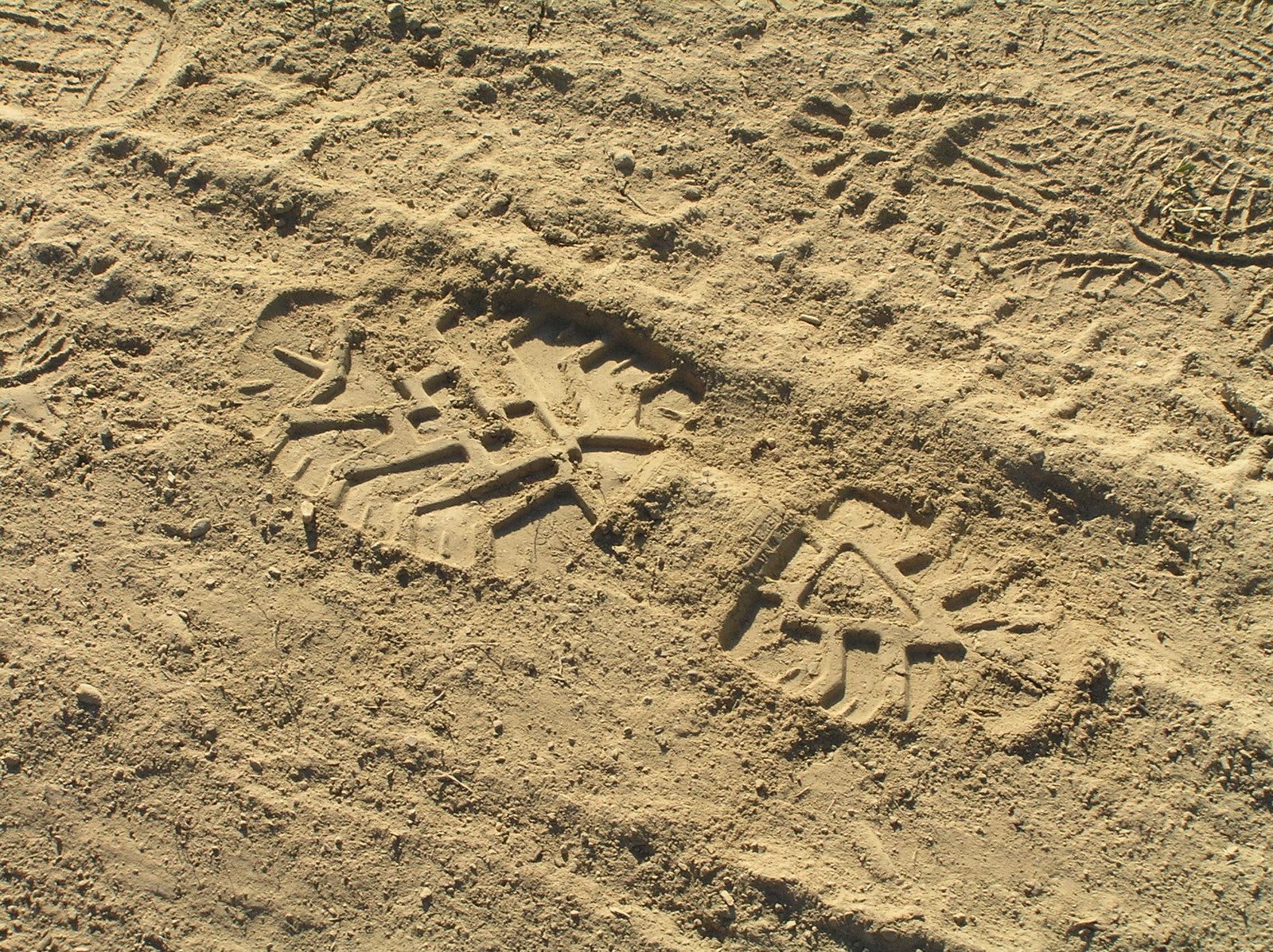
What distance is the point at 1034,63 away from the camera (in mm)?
3408

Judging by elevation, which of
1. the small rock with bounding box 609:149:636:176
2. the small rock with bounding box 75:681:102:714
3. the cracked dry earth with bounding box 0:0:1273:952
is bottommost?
the small rock with bounding box 75:681:102:714

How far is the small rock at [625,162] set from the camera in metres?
3.22

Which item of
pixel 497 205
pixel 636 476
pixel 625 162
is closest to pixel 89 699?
pixel 636 476

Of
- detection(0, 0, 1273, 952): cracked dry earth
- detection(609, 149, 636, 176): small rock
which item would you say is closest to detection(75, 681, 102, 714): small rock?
detection(0, 0, 1273, 952): cracked dry earth

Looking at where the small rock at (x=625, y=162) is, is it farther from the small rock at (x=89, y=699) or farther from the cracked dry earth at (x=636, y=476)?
the small rock at (x=89, y=699)

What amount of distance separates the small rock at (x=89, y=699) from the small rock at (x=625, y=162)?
6.95 ft

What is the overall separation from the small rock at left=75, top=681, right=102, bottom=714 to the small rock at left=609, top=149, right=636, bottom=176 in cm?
212

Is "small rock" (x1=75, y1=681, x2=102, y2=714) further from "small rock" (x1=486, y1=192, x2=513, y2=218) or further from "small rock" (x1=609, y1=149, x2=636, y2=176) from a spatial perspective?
"small rock" (x1=609, y1=149, x2=636, y2=176)

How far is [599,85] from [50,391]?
77.2 inches

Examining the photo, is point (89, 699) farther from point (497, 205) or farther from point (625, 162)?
point (625, 162)

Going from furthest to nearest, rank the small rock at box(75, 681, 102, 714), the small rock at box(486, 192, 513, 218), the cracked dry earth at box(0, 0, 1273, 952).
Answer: the small rock at box(486, 192, 513, 218)
the small rock at box(75, 681, 102, 714)
the cracked dry earth at box(0, 0, 1273, 952)

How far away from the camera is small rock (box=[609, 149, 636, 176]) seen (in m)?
3.22

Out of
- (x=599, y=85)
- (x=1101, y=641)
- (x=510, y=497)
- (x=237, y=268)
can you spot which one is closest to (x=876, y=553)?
(x=1101, y=641)

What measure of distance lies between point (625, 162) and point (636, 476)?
1.08 meters
